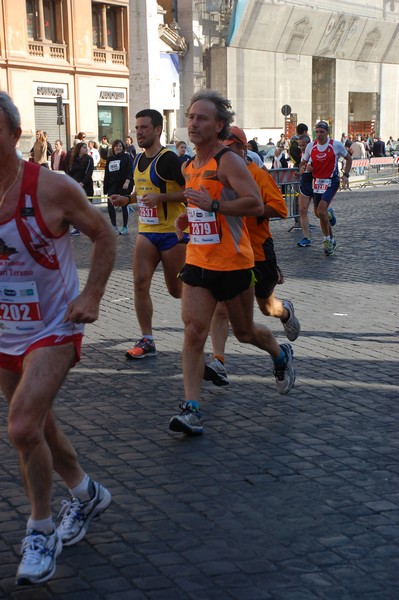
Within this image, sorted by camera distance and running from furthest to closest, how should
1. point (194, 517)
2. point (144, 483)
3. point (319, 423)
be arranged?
point (319, 423)
point (144, 483)
point (194, 517)

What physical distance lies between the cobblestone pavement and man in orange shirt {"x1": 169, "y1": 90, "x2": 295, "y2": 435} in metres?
0.44

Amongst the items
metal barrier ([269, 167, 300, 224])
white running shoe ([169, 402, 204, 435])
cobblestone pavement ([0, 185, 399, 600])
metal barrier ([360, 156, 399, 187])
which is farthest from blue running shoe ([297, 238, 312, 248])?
metal barrier ([360, 156, 399, 187])

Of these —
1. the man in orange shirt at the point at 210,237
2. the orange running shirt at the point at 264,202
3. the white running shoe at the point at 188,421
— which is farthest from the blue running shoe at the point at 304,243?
the white running shoe at the point at 188,421

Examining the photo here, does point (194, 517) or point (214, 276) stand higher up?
point (214, 276)

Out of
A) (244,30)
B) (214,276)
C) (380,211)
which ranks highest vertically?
(244,30)

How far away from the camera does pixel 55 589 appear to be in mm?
3537

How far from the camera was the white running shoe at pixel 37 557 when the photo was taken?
3.47m

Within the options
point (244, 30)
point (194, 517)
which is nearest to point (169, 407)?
point (194, 517)

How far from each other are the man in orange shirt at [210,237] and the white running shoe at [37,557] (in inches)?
70.9

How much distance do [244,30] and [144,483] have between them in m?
50.6

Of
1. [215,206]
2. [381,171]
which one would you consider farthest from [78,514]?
[381,171]

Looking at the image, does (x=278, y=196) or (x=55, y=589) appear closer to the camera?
(x=55, y=589)

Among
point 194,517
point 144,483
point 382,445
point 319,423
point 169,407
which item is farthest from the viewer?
point 169,407

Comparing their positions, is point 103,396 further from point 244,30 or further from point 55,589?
point 244,30
